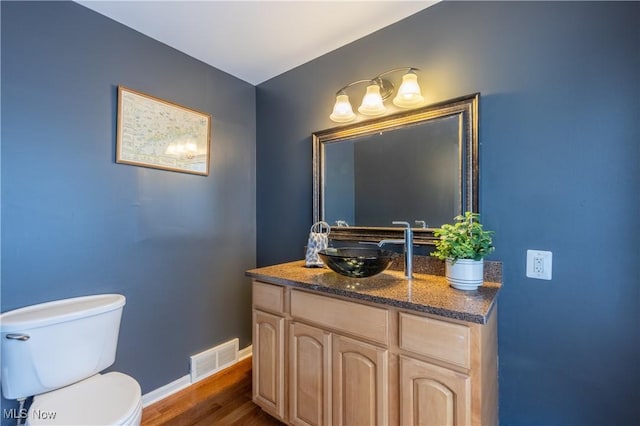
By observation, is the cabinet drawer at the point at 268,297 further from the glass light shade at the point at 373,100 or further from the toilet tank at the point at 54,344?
the glass light shade at the point at 373,100

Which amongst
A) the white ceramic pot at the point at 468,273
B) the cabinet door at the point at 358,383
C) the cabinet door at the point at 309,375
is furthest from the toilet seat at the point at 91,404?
the white ceramic pot at the point at 468,273

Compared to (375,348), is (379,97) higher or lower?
higher

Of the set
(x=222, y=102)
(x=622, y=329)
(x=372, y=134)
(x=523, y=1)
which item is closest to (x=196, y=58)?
(x=222, y=102)

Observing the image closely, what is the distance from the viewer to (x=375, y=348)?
1211mm

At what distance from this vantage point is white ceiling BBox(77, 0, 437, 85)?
1.60 metres

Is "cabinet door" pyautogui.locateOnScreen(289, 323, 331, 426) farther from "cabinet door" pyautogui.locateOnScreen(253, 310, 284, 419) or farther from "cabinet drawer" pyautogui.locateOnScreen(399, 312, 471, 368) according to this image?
"cabinet drawer" pyautogui.locateOnScreen(399, 312, 471, 368)

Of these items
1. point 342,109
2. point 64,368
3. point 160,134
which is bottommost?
point 64,368

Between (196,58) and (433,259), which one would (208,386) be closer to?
(433,259)

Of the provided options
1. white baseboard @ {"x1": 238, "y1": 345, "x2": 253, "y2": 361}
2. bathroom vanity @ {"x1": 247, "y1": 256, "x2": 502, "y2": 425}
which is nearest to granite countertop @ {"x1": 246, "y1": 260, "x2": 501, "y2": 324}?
bathroom vanity @ {"x1": 247, "y1": 256, "x2": 502, "y2": 425}

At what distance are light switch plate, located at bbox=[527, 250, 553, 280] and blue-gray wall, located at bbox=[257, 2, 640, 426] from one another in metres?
0.02

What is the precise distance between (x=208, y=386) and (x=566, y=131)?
2560mm

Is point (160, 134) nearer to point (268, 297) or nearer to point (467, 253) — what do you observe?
point (268, 297)

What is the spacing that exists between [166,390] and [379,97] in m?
2.34

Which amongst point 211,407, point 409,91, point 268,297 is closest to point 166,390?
point 211,407
